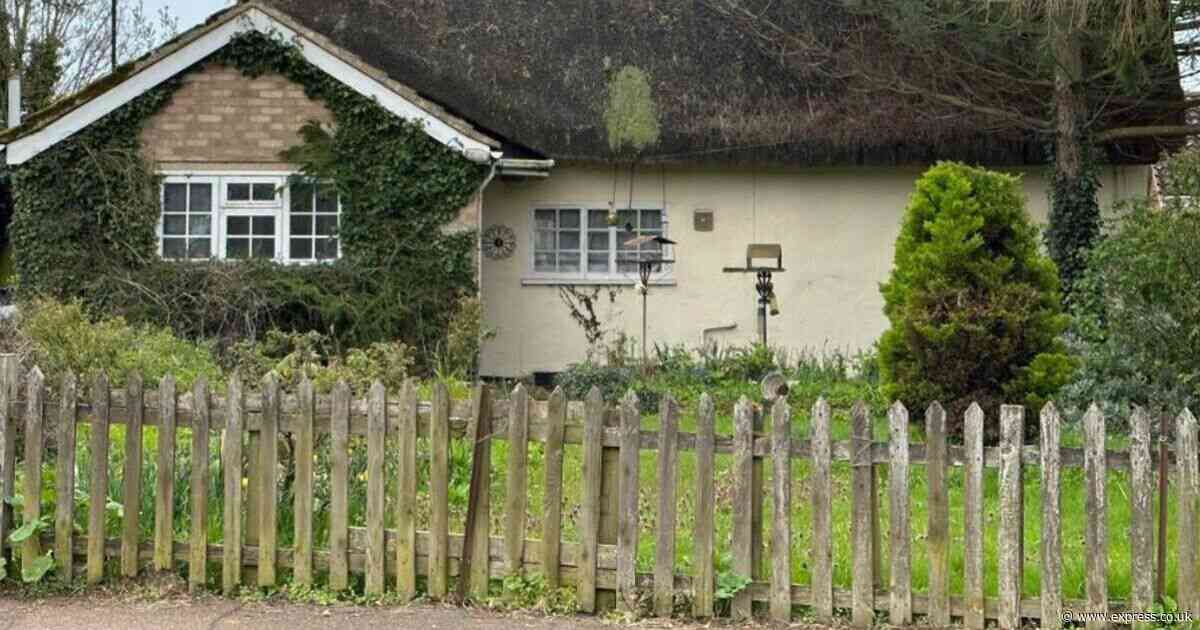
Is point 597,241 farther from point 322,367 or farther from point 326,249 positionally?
point 322,367

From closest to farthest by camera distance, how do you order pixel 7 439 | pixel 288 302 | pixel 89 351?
pixel 7 439, pixel 89 351, pixel 288 302

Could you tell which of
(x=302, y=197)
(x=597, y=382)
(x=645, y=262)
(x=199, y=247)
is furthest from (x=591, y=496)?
(x=199, y=247)

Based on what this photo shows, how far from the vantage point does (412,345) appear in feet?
54.0

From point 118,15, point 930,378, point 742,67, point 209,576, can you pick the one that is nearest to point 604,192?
point 742,67

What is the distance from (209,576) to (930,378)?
5.55 meters

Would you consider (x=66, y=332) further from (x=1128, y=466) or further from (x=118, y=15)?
(x=118, y=15)

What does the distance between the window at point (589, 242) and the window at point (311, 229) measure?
2584mm

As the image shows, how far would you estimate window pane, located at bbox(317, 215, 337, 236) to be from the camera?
17047 millimetres

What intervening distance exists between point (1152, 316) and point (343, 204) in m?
9.16

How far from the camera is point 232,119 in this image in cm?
1680

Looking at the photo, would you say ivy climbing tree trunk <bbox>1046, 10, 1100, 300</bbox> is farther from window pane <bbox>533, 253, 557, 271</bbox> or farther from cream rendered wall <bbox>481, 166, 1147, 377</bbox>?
window pane <bbox>533, 253, 557, 271</bbox>

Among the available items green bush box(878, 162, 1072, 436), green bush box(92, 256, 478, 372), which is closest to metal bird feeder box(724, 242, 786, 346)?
green bush box(92, 256, 478, 372)

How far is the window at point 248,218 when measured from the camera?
55.6 ft

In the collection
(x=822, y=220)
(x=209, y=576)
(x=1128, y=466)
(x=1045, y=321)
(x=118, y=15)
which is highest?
(x=118, y=15)
